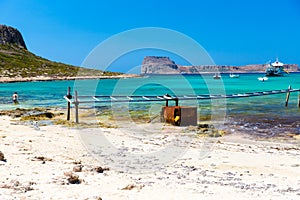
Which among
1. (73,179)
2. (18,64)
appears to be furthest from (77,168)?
(18,64)

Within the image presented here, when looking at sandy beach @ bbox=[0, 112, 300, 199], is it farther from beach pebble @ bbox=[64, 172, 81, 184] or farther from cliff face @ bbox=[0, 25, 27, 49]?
cliff face @ bbox=[0, 25, 27, 49]

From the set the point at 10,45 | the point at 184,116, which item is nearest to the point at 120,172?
the point at 184,116

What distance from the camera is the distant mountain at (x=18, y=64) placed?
100887mm

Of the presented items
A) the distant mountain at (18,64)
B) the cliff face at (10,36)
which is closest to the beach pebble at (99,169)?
the distant mountain at (18,64)

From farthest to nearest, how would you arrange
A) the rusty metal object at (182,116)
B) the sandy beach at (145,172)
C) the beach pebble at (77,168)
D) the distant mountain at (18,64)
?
1. the distant mountain at (18,64)
2. the rusty metal object at (182,116)
3. the beach pebble at (77,168)
4. the sandy beach at (145,172)

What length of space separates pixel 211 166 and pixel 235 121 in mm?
10902

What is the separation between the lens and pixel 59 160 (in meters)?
8.86

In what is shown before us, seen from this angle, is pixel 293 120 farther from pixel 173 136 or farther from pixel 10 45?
pixel 10 45

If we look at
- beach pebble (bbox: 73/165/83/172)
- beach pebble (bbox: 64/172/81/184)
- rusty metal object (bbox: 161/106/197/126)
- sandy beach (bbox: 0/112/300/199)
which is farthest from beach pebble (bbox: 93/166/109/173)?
rusty metal object (bbox: 161/106/197/126)

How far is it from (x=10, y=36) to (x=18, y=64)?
39.5 meters

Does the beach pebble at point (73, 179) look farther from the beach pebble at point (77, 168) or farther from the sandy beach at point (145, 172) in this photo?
the beach pebble at point (77, 168)

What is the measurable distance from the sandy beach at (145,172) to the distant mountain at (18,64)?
83.5 metres

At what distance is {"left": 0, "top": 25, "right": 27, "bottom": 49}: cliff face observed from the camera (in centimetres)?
13975

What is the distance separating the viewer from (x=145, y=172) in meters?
8.21
